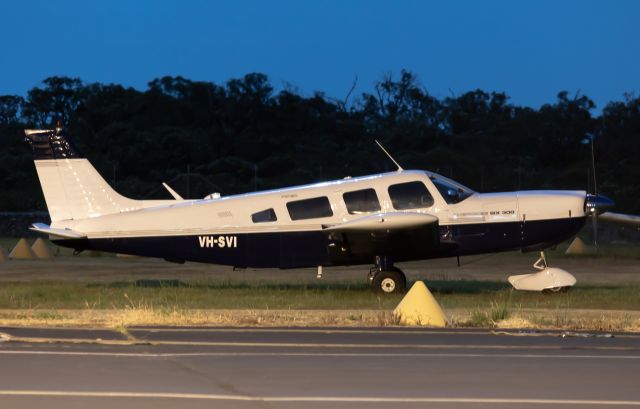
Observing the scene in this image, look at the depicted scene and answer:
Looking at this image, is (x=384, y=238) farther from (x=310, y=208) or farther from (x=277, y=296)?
(x=277, y=296)

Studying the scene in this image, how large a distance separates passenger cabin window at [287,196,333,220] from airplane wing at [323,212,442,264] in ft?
0.97

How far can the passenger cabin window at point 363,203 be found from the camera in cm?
2028

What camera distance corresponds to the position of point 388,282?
20.5 m

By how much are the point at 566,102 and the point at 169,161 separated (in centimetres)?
2543

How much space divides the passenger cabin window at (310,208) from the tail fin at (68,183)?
290 cm

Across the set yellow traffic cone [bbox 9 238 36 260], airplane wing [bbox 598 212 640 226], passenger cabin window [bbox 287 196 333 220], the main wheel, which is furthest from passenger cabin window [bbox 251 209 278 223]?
yellow traffic cone [bbox 9 238 36 260]

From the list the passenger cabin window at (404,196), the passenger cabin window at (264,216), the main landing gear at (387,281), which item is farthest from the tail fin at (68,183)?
the passenger cabin window at (404,196)

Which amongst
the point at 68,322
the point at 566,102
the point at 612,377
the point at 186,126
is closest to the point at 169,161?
the point at 186,126

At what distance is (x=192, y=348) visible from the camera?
12594mm

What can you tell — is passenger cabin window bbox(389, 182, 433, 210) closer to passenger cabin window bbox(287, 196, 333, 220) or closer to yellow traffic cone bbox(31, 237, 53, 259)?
passenger cabin window bbox(287, 196, 333, 220)

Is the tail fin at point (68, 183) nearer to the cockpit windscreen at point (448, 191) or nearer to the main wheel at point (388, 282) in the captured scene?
the main wheel at point (388, 282)

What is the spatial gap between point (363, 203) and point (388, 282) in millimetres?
1439

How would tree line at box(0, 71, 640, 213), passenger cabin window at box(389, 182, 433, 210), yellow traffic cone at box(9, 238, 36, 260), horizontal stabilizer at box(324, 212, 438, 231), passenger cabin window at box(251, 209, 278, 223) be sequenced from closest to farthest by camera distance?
horizontal stabilizer at box(324, 212, 438, 231) → passenger cabin window at box(389, 182, 433, 210) → passenger cabin window at box(251, 209, 278, 223) → yellow traffic cone at box(9, 238, 36, 260) → tree line at box(0, 71, 640, 213)

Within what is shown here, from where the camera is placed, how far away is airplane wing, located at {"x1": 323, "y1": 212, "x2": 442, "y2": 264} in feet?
64.5
